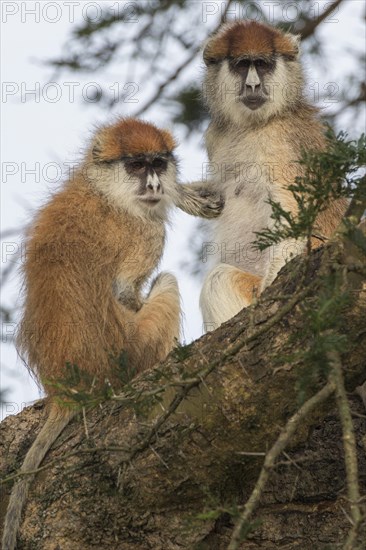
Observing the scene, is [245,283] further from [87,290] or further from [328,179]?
[328,179]

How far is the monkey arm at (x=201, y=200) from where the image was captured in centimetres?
527

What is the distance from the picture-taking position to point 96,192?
459 cm

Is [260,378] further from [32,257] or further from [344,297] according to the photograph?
[32,257]

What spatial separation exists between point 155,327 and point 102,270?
0.37 metres

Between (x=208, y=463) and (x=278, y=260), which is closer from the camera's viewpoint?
(x=208, y=463)

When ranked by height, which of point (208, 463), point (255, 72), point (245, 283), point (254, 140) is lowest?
point (208, 463)

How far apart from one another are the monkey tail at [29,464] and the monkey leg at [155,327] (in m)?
0.59

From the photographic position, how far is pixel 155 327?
4.29m

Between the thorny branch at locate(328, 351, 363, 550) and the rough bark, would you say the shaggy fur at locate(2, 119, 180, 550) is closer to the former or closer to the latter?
the rough bark

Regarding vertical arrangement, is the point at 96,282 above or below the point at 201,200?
below

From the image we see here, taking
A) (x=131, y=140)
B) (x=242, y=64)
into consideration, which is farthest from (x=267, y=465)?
(x=242, y=64)

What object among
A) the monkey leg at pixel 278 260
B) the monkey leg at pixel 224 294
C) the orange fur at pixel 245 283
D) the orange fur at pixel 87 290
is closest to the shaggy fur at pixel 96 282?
the orange fur at pixel 87 290

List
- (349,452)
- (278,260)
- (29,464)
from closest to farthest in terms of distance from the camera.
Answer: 1. (349,452)
2. (29,464)
3. (278,260)

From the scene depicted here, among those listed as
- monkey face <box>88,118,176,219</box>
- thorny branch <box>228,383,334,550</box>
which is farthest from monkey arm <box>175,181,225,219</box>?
thorny branch <box>228,383,334,550</box>
